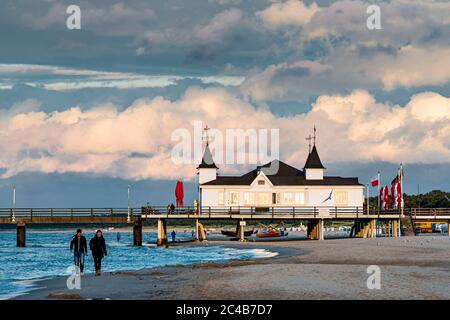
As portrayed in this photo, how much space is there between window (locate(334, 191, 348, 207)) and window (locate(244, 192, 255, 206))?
8.32 meters

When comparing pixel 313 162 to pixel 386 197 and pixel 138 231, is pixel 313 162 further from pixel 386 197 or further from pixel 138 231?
pixel 138 231

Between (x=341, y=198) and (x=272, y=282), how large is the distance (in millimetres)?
50632

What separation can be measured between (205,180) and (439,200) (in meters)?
103

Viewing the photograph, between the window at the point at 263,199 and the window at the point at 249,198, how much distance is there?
0.70m

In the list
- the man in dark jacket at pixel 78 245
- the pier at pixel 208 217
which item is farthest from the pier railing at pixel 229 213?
the man in dark jacket at pixel 78 245

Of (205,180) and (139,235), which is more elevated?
(205,180)

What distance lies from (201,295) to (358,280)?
21.3 ft

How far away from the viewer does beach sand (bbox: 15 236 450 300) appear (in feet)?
73.3

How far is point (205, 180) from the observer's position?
3044 inches
